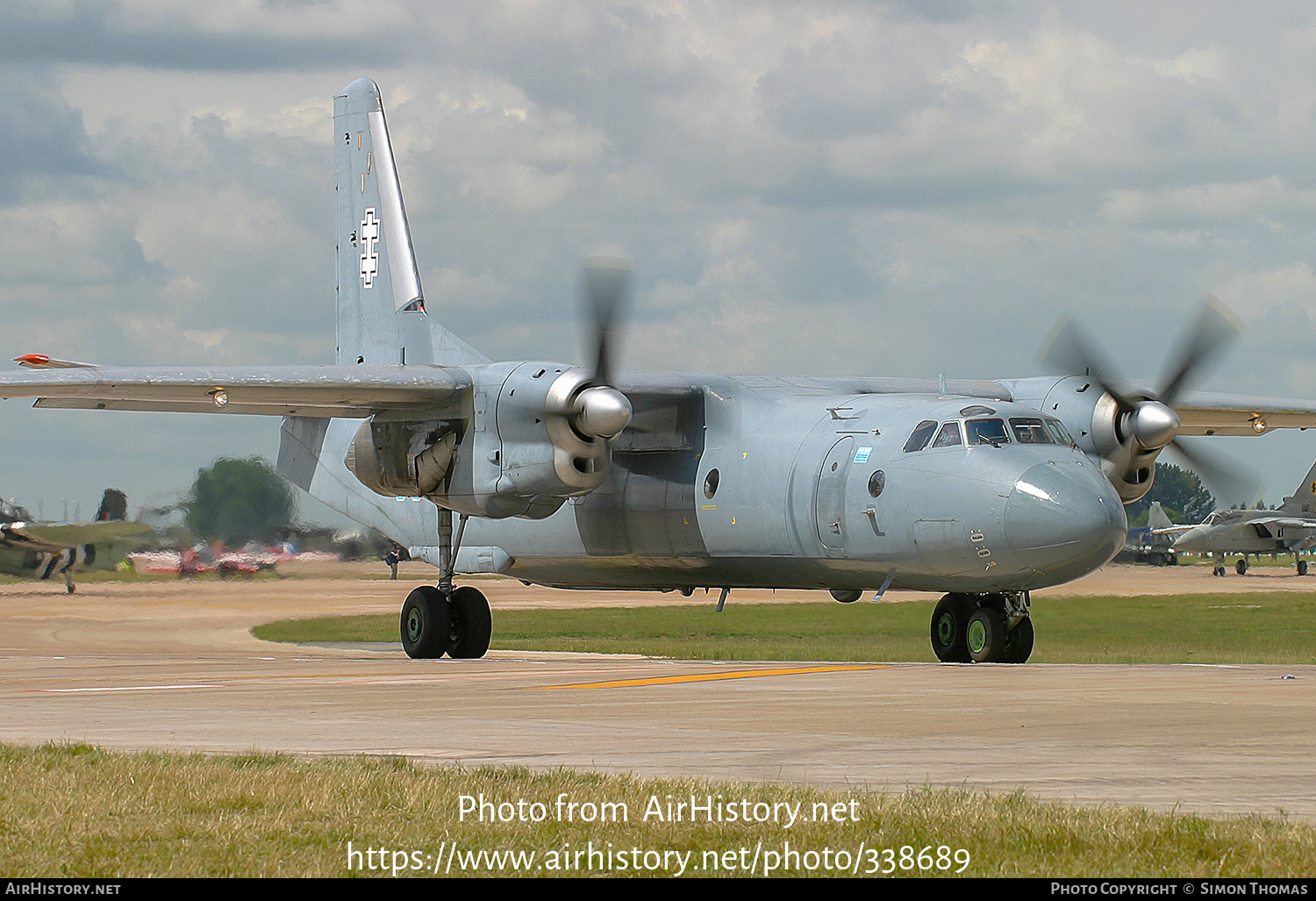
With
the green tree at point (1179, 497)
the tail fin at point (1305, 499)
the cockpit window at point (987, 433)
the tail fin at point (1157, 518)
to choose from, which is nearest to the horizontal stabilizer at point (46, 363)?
the cockpit window at point (987, 433)

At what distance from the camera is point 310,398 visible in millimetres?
20484

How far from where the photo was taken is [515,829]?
7.00 meters

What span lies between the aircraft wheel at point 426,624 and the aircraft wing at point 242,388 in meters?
3.00

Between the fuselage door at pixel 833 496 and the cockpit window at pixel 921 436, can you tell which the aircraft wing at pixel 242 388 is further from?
the cockpit window at pixel 921 436

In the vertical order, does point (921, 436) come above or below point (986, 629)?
above

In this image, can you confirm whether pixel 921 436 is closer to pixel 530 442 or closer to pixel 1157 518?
pixel 530 442

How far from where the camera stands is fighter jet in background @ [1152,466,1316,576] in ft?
246

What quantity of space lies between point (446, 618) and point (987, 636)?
756cm

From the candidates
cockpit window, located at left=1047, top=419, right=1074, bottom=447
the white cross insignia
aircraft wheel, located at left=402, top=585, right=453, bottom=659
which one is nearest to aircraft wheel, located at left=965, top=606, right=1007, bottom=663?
cockpit window, located at left=1047, top=419, right=1074, bottom=447

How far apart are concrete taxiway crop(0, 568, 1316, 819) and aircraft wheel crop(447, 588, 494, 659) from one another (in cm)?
206

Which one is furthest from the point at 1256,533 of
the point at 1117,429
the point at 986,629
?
the point at 986,629

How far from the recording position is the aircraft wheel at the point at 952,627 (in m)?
20.8

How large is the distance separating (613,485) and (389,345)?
474cm

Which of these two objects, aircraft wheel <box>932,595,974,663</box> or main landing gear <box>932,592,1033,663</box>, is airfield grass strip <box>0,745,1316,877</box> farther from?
aircraft wheel <box>932,595,974,663</box>
